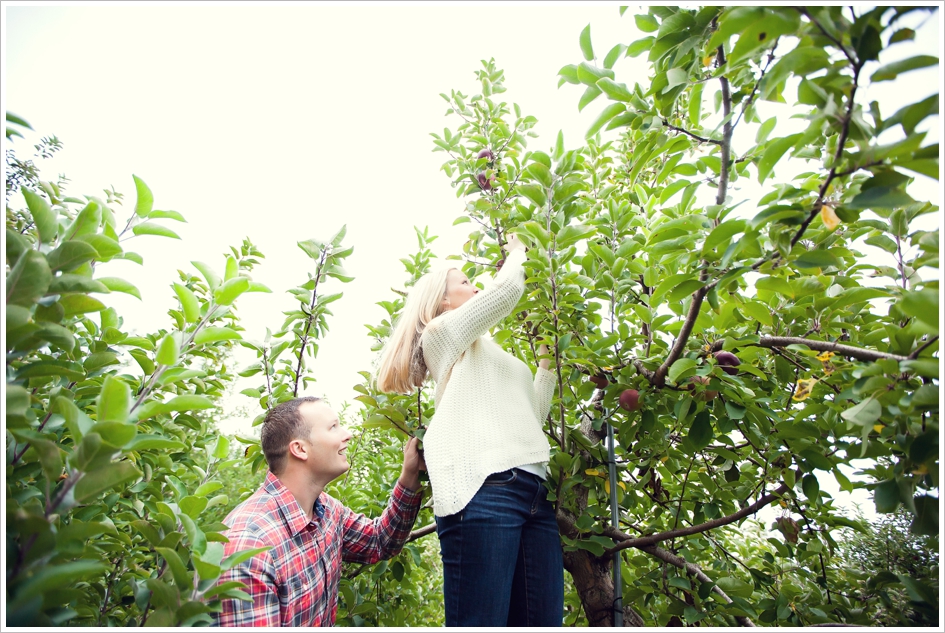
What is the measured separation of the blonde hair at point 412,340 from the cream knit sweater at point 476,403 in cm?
9

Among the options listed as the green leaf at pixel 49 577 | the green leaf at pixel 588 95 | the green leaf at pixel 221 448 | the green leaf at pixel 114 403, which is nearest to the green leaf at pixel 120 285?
the green leaf at pixel 114 403

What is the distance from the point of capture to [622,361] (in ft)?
5.00

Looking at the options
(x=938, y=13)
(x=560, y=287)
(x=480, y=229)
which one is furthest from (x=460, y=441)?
(x=938, y=13)

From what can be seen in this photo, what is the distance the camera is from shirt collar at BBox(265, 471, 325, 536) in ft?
4.90

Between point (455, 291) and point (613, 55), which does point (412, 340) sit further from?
point (613, 55)

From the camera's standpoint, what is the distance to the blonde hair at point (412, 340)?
1747mm

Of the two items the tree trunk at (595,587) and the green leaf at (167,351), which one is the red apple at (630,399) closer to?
the tree trunk at (595,587)

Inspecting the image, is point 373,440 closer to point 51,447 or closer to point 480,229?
point 480,229

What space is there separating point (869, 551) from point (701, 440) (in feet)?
2.23

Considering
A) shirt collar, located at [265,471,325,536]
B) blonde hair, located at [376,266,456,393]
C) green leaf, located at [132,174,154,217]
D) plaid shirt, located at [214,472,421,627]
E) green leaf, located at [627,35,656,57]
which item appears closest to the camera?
green leaf, located at [132,174,154,217]

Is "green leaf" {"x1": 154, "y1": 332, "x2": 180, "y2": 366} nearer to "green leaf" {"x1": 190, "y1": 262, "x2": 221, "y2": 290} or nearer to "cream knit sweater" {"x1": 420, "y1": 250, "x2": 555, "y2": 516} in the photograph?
"green leaf" {"x1": 190, "y1": 262, "x2": 221, "y2": 290}

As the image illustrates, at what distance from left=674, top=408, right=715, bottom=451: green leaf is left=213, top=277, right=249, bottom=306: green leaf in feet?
3.84

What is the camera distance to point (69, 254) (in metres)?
0.85

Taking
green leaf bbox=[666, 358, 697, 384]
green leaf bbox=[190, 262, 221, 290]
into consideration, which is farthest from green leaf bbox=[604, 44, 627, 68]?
green leaf bbox=[190, 262, 221, 290]
